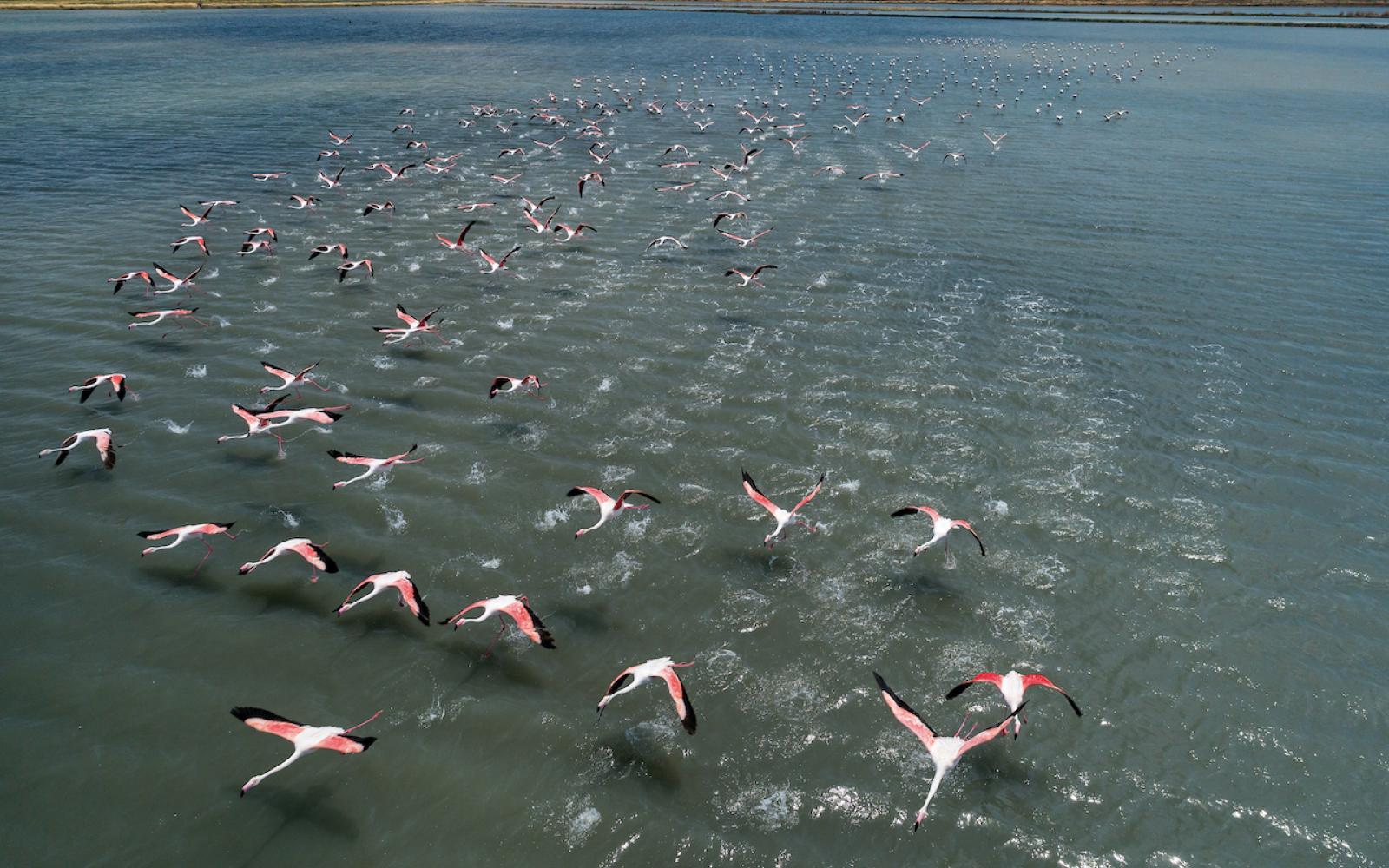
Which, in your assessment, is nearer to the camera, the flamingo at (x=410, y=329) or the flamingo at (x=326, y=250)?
the flamingo at (x=410, y=329)

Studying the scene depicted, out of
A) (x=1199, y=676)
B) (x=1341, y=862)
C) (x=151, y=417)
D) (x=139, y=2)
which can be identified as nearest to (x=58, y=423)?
(x=151, y=417)

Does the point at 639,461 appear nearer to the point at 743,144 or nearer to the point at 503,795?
the point at 503,795

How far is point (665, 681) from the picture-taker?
11812 millimetres

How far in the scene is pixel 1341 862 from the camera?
33.7 ft

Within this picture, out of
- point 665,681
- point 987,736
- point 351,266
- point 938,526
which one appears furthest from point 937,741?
point 351,266

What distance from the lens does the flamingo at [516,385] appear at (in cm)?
1923

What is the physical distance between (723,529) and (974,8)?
175 m

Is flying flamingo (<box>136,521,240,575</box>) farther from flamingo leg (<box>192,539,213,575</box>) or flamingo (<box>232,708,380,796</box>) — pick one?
flamingo (<box>232,708,380,796</box>)

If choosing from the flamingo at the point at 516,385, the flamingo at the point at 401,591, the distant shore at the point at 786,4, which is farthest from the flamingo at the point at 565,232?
the distant shore at the point at 786,4

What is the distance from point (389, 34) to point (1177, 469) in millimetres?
124063

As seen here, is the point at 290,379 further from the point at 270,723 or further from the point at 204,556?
the point at 270,723

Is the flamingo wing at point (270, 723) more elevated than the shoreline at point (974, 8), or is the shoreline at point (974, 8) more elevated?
the shoreline at point (974, 8)

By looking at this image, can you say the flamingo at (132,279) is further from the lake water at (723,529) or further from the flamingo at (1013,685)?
the flamingo at (1013,685)

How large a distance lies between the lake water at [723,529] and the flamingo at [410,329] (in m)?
0.62
